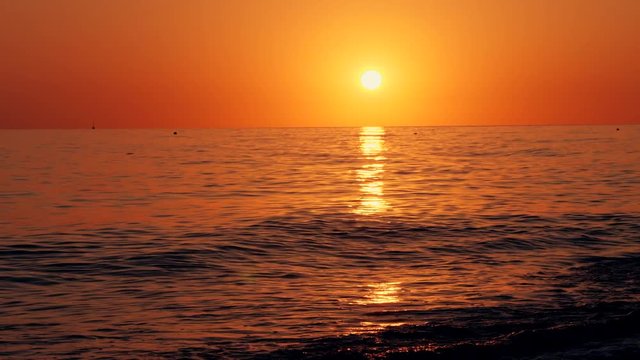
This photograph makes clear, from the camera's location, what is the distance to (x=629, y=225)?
30562 millimetres

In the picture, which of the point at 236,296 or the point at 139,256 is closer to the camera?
the point at 236,296

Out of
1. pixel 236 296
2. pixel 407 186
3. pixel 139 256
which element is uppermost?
pixel 407 186

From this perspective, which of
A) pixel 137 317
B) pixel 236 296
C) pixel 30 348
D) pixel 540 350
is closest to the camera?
pixel 540 350

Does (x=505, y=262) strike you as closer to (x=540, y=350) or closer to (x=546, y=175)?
(x=540, y=350)

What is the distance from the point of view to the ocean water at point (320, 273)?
14.2 meters

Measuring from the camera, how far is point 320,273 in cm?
2147

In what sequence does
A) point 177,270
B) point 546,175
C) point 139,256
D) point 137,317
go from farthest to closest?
point 546,175, point 139,256, point 177,270, point 137,317

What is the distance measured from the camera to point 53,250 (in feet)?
83.5

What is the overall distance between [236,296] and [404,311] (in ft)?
13.4

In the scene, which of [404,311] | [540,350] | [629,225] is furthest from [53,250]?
[629,225]

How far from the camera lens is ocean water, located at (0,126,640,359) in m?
14.2

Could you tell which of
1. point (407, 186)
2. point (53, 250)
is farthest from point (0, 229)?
point (407, 186)

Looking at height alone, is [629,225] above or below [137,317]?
above

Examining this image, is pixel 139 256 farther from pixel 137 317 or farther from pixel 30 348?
pixel 30 348
